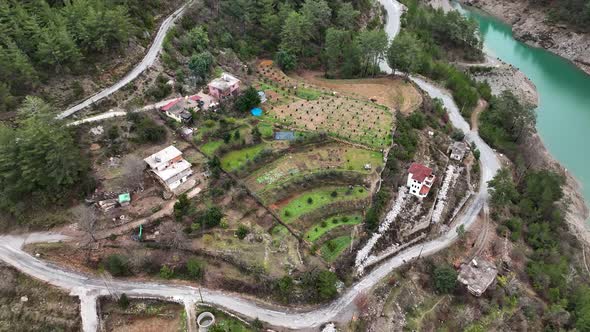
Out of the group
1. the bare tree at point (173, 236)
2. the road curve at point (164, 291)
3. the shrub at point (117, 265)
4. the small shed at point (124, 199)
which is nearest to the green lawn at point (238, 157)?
the bare tree at point (173, 236)

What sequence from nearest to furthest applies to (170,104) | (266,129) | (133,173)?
(133,173) → (170,104) → (266,129)

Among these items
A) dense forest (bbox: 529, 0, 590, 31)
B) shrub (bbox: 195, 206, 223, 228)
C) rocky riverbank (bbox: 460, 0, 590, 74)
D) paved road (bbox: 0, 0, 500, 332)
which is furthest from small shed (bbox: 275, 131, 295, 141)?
dense forest (bbox: 529, 0, 590, 31)

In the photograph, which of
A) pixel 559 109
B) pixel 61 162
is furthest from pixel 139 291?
pixel 559 109

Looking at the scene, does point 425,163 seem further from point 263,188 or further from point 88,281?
point 88,281

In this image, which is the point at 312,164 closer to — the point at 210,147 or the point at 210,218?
the point at 210,147

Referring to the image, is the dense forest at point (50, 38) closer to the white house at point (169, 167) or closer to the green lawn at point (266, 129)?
the white house at point (169, 167)

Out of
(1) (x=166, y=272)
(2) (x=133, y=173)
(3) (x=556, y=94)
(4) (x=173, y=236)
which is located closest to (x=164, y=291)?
(1) (x=166, y=272)
